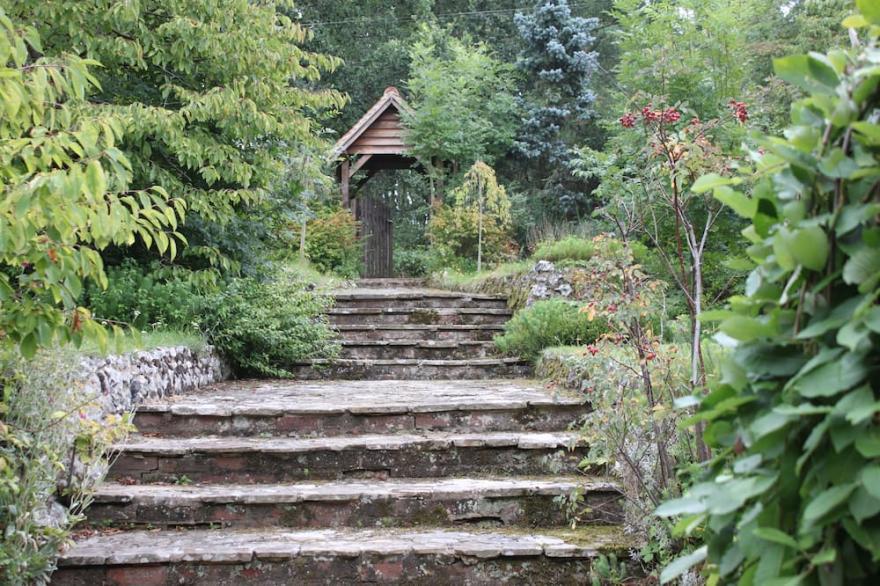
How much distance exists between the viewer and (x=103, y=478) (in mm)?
3615

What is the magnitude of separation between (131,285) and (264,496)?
2.73 metres

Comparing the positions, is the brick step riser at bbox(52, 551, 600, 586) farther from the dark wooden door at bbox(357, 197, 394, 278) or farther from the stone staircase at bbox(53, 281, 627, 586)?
the dark wooden door at bbox(357, 197, 394, 278)

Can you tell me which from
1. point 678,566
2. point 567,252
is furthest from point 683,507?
point 567,252

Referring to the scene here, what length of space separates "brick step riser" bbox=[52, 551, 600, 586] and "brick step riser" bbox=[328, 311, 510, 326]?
4.78 metres

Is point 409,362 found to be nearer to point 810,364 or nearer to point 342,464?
point 342,464

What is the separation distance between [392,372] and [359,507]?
2980 mm

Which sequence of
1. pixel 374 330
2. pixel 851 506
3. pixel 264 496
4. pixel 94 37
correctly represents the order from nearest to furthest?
pixel 851 506 → pixel 264 496 → pixel 94 37 → pixel 374 330

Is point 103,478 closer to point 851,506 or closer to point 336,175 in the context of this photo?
point 851,506

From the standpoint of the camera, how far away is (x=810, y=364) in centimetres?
91

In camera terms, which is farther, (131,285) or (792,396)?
(131,285)

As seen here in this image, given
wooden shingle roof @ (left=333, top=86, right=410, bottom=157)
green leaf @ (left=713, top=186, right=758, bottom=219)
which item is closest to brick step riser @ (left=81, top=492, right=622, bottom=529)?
green leaf @ (left=713, top=186, right=758, bottom=219)

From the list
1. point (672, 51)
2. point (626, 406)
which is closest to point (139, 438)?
point (626, 406)

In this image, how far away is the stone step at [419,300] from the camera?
823 cm

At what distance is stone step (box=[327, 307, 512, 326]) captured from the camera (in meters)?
7.78
